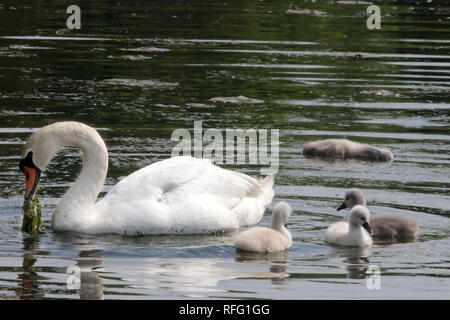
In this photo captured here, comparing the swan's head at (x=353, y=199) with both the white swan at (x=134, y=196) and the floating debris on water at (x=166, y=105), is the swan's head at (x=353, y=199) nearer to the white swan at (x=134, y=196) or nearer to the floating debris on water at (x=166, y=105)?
the white swan at (x=134, y=196)

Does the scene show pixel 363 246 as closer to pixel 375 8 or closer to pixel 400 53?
pixel 400 53

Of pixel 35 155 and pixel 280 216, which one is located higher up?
pixel 35 155

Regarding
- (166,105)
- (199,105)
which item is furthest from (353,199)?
(166,105)

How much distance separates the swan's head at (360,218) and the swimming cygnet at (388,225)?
1.10ft

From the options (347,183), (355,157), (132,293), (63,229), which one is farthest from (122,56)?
(132,293)

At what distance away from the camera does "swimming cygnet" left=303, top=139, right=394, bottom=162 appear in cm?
1306

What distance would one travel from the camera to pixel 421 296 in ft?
25.6

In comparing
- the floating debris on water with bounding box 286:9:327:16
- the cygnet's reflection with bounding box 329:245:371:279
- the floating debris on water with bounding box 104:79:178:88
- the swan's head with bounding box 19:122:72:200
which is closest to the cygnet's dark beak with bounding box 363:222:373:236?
the cygnet's reflection with bounding box 329:245:371:279

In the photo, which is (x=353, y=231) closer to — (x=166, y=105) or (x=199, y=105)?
(x=199, y=105)

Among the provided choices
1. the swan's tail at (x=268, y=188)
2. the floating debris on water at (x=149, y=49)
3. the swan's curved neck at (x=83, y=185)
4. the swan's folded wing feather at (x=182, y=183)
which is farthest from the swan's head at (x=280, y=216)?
the floating debris on water at (x=149, y=49)

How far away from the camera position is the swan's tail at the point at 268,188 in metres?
Result: 10.8

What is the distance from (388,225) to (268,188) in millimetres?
1653

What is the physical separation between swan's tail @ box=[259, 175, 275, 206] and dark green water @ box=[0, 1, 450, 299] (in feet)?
0.56

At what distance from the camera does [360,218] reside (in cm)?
949
